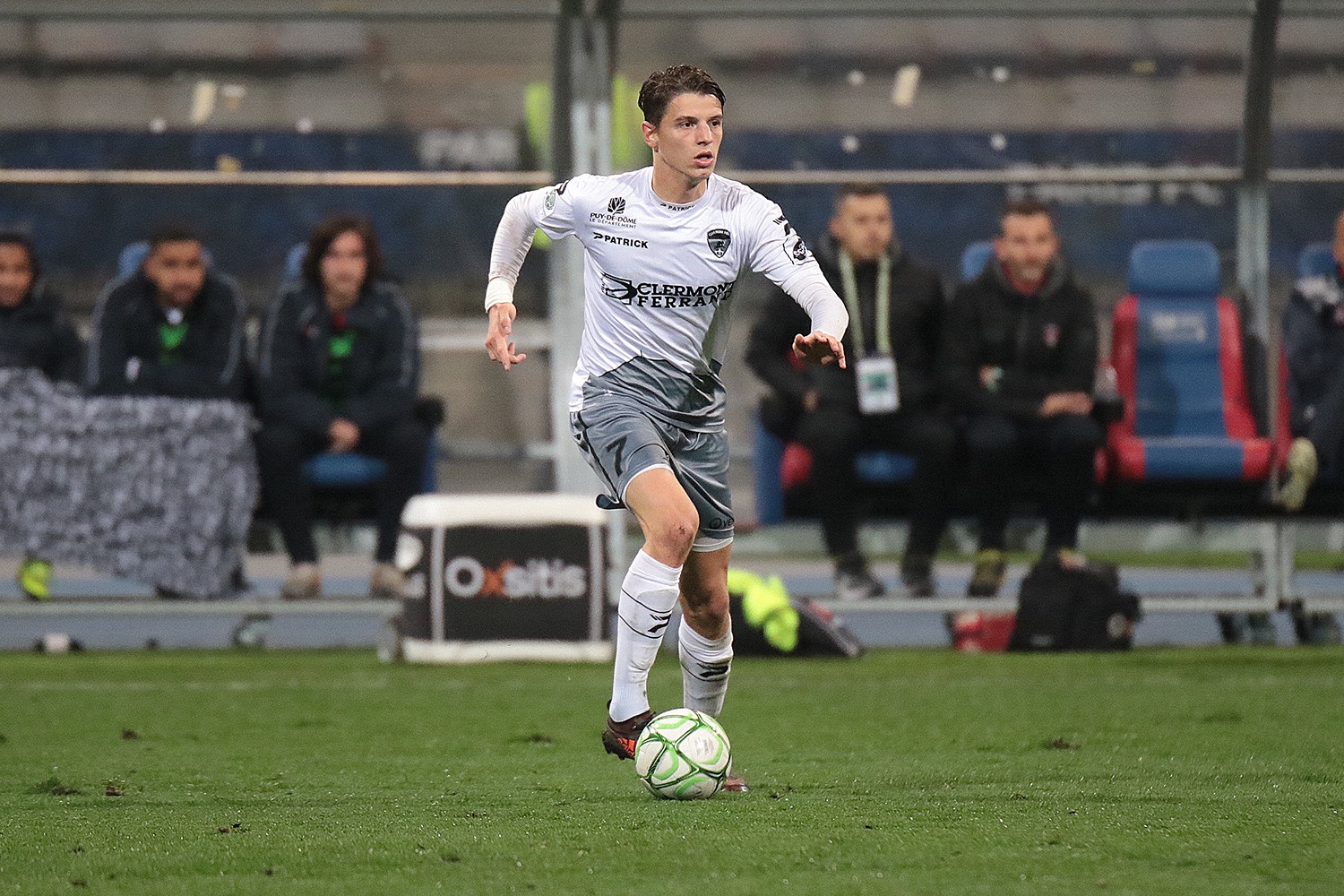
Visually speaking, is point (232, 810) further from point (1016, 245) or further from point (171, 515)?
point (1016, 245)

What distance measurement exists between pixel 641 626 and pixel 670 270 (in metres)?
0.95

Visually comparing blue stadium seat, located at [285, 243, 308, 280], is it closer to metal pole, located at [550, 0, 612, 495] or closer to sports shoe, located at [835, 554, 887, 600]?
metal pole, located at [550, 0, 612, 495]

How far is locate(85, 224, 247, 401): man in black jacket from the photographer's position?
930cm

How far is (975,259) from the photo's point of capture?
990 centimetres

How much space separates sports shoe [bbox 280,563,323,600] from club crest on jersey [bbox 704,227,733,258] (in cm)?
456

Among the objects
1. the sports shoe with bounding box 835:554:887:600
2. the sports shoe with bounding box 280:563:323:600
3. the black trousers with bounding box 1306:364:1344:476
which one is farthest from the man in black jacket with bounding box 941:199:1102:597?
the sports shoe with bounding box 280:563:323:600

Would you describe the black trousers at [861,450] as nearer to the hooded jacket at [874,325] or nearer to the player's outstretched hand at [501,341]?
the hooded jacket at [874,325]

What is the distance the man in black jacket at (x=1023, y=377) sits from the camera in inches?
357

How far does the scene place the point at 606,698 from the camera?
23.5 feet

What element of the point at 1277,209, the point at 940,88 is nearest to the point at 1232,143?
the point at 1277,209

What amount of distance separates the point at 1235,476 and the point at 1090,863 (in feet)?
20.4

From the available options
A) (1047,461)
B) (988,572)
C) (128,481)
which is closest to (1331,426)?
(1047,461)

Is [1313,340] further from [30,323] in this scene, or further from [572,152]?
[30,323]

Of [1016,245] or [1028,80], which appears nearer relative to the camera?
[1016,245]
